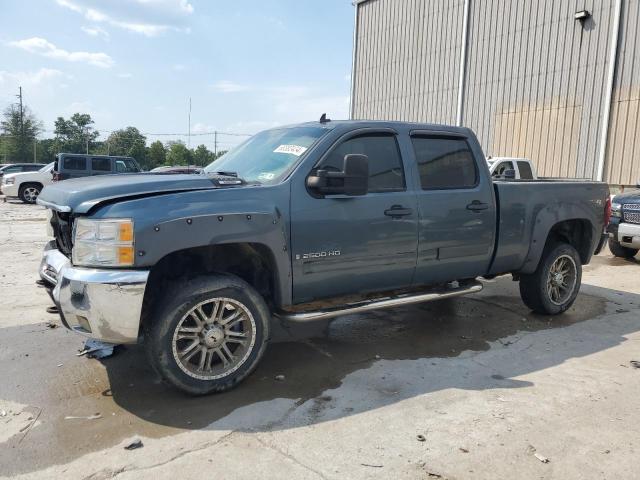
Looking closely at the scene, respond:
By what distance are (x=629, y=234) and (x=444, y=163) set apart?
6.00 meters

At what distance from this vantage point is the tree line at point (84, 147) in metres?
67.0

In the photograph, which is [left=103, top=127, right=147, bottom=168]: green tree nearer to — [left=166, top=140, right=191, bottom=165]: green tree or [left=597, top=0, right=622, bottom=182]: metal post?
[left=166, top=140, right=191, bottom=165]: green tree

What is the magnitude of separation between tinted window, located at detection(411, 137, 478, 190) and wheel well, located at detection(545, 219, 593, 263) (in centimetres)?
153

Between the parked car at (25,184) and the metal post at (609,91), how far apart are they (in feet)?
62.9

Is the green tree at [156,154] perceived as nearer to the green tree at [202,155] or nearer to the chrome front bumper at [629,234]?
the green tree at [202,155]

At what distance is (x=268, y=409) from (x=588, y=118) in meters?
14.7

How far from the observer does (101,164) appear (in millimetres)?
18953

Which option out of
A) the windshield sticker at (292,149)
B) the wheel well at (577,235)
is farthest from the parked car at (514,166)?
the windshield sticker at (292,149)

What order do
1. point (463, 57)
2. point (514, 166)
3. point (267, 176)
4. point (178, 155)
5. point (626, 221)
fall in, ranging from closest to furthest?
point (267, 176) → point (626, 221) → point (514, 166) → point (463, 57) → point (178, 155)

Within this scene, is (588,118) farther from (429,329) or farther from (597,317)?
(429,329)

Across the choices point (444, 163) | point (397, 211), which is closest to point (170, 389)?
point (397, 211)

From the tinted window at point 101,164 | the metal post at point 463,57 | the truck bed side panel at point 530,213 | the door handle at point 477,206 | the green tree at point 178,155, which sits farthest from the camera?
the green tree at point 178,155

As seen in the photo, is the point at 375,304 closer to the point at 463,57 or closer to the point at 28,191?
the point at 463,57

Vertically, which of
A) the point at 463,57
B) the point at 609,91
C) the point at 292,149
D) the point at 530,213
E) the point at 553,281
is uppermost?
the point at 463,57
